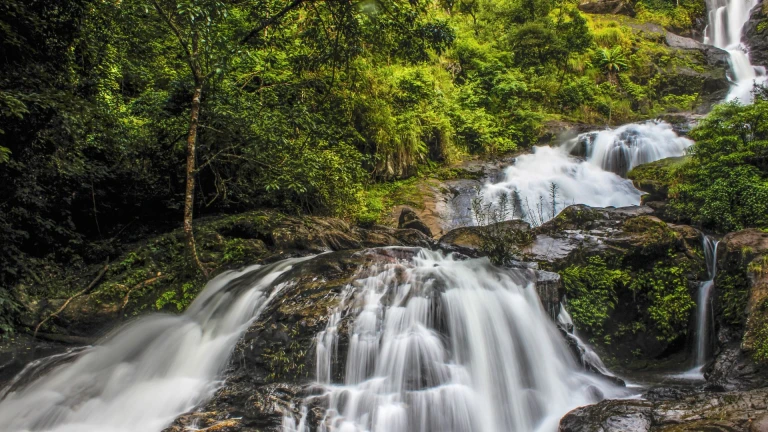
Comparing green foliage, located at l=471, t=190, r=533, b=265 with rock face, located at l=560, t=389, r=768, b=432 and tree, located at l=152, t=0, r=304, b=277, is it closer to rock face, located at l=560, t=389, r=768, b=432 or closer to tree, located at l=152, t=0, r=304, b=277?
rock face, located at l=560, t=389, r=768, b=432

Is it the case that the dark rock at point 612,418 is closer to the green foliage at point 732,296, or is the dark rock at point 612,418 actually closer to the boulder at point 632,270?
the boulder at point 632,270

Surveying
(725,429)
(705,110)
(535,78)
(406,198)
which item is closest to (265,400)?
(725,429)

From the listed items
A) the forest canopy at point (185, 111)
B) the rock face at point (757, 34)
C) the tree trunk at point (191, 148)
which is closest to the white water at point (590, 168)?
the forest canopy at point (185, 111)

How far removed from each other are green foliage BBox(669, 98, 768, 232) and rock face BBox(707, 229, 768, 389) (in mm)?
1614

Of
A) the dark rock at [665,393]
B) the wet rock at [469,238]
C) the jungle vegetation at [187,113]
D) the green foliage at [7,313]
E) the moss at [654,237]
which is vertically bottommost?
the dark rock at [665,393]

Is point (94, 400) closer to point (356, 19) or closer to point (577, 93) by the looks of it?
point (356, 19)

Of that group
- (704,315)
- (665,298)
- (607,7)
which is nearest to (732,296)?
(704,315)

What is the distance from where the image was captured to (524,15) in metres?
19.2

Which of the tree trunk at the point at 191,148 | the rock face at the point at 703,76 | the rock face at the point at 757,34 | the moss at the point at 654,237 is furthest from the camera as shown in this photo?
the rock face at the point at 757,34

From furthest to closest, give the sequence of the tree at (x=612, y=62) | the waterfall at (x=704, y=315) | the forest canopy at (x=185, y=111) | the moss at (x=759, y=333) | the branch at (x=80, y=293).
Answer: the tree at (x=612, y=62) < the waterfall at (x=704, y=315) < the branch at (x=80, y=293) < the forest canopy at (x=185, y=111) < the moss at (x=759, y=333)

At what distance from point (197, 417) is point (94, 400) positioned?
1.70 meters

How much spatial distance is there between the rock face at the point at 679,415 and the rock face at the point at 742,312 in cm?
107

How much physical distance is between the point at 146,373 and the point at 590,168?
46.1 ft

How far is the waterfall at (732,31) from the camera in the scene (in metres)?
20.7
